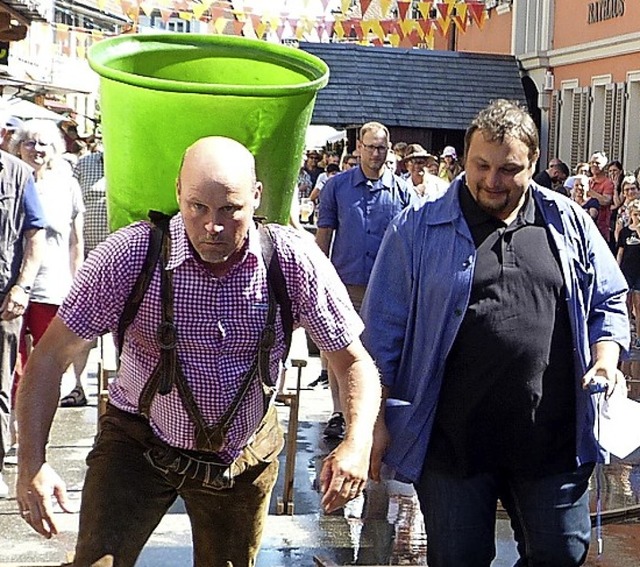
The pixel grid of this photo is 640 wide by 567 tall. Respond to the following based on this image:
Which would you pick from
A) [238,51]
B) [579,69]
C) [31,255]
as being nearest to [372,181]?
[31,255]

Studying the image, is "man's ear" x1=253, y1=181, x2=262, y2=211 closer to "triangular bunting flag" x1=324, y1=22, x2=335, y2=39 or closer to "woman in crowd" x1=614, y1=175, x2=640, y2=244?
"woman in crowd" x1=614, y1=175, x2=640, y2=244

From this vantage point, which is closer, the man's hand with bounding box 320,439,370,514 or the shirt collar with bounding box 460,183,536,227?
the man's hand with bounding box 320,439,370,514

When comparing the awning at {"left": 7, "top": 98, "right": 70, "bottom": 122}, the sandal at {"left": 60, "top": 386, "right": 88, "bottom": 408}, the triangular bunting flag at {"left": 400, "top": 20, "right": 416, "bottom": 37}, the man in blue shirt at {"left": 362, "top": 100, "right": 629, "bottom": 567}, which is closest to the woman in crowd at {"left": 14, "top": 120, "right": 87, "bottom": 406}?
the sandal at {"left": 60, "top": 386, "right": 88, "bottom": 408}

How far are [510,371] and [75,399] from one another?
18.5 ft

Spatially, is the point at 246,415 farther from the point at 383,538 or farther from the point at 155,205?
the point at 383,538

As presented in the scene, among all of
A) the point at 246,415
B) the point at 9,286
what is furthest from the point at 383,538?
the point at 246,415

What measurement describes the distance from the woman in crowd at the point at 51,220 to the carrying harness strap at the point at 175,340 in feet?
13.5

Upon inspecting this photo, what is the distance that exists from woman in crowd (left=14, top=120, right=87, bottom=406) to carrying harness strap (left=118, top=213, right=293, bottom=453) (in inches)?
163

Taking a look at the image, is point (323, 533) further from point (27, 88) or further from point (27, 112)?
point (27, 88)

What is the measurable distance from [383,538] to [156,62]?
290 cm

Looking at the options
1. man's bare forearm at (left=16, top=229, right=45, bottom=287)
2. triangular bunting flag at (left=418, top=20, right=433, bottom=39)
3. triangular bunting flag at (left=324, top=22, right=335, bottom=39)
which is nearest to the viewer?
man's bare forearm at (left=16, top=229, right=45, bottom=287)

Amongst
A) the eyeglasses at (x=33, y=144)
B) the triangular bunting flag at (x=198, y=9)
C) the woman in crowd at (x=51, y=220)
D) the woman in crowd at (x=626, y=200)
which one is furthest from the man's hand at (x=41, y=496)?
the triangular bunting flag at (x=198, y=9)

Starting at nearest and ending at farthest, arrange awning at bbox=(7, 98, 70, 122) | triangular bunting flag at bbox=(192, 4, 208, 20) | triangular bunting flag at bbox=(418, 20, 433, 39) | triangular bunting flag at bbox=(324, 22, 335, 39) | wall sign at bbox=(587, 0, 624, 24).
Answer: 1. awning at bbox=(7, 98, 70, 122)
2. triangular bunting flag at bbox=(192, 4, 208, 20)
3. wall sign at bbox=(587, 0, 624, 24)
4. triangular bunting flag at bbox=(418, 20, 433, 39)
5. triangular bunting flag at bbox=(324, 22, 335, 39)

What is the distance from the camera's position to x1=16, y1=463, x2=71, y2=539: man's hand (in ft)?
11.0
